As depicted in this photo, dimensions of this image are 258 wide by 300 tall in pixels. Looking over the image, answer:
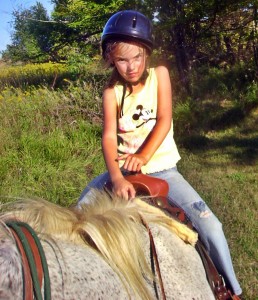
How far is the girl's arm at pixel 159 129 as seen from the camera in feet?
7.58

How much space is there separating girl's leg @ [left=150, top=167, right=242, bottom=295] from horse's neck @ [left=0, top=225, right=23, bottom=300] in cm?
129

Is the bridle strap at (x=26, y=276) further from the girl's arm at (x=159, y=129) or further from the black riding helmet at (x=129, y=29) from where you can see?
the black riding helmet at (x=129, y=29)

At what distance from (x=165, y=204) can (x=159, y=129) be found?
0.49 meters

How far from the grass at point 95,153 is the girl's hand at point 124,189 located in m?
2.27

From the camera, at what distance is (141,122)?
269cm

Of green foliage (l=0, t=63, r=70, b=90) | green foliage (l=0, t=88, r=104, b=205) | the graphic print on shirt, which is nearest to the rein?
the graphic print on shirt

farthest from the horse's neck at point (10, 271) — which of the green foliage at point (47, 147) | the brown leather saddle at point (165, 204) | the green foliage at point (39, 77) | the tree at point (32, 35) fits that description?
the tree at point (32, 35)

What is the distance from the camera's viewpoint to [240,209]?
5.65 metres

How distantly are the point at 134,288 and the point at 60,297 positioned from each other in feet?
1.09

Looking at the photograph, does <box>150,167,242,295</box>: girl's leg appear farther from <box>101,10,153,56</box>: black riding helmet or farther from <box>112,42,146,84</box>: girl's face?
<box>101,10,153,56</box>: black riding helmet

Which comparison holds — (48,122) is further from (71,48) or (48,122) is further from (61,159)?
(71,48)

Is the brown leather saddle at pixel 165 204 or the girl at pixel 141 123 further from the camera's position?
the girl at pixel 141 123

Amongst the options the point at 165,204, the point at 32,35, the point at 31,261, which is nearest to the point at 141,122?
the point at 165,204

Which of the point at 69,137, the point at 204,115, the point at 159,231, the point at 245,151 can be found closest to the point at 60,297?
the point at 159,231
